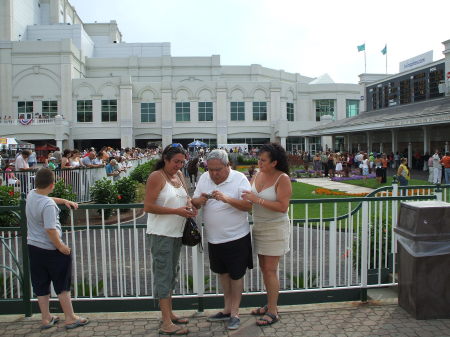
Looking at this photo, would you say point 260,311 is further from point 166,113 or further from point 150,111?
point 150,111

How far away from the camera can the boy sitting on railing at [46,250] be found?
166 inches

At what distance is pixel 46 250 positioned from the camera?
429 cm

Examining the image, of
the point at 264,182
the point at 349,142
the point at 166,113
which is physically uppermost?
the point at 166,113

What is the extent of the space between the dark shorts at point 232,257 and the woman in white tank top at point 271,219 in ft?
0.59

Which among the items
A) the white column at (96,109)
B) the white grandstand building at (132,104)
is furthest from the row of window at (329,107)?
the white column at (96,109)

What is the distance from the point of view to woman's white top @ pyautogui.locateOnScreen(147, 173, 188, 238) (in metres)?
4.23

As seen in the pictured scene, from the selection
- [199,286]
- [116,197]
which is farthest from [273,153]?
[116,197]

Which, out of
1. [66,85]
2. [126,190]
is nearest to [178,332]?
[126,190]

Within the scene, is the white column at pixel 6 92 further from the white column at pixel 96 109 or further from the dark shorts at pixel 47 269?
the dark shorts at pixel 47 269

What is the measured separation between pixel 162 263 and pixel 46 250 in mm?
1182

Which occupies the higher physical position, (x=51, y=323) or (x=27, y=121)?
(x=27, y=121)

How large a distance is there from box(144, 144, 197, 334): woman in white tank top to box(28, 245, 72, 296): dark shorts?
36.5 inches

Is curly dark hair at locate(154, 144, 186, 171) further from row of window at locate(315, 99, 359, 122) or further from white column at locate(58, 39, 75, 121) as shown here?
row of window at locate(315, 99, 359, 122)

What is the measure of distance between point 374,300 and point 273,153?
7.22ft
